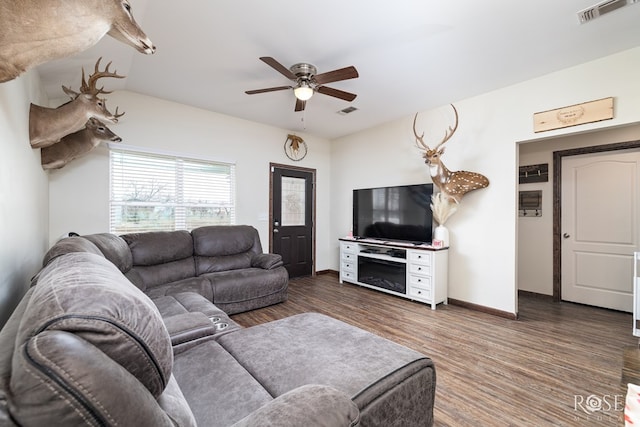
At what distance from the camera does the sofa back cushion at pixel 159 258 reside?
2965 mm

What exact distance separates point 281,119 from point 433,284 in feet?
10.8

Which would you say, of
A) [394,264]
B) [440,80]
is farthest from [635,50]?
[394,264]

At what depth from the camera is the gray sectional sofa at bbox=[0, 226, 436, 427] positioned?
18.0 inches

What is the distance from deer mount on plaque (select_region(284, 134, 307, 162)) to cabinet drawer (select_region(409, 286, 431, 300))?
2979 mm

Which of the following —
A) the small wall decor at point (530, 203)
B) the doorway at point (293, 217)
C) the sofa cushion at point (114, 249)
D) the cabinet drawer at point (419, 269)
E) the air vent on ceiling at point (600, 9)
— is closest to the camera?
the air vent on ceiling at point (600, 9)

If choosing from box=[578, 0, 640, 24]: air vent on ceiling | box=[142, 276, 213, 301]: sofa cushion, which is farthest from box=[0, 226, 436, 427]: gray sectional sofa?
box=[578, 0, 640, 24]: air vent on ceiling

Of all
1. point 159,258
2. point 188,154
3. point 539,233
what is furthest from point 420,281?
point 188,154

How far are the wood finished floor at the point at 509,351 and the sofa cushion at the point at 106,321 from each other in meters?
1.61

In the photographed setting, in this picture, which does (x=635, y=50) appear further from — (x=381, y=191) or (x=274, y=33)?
(x=274, y=33)

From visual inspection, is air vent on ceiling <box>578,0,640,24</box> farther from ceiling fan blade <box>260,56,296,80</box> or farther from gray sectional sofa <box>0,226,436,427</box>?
gray sectional sofa <box>0,226,436,427</box>

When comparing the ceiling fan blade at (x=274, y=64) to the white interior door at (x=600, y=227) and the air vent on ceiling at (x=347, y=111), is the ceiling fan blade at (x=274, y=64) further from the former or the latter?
the white interior door at (x=600, y=227)

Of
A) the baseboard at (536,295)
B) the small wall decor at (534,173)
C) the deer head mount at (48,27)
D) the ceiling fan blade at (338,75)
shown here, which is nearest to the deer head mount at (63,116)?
the deer head mount at (48,27)

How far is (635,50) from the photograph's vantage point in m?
2.41

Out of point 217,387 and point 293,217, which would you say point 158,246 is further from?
point 217,387
